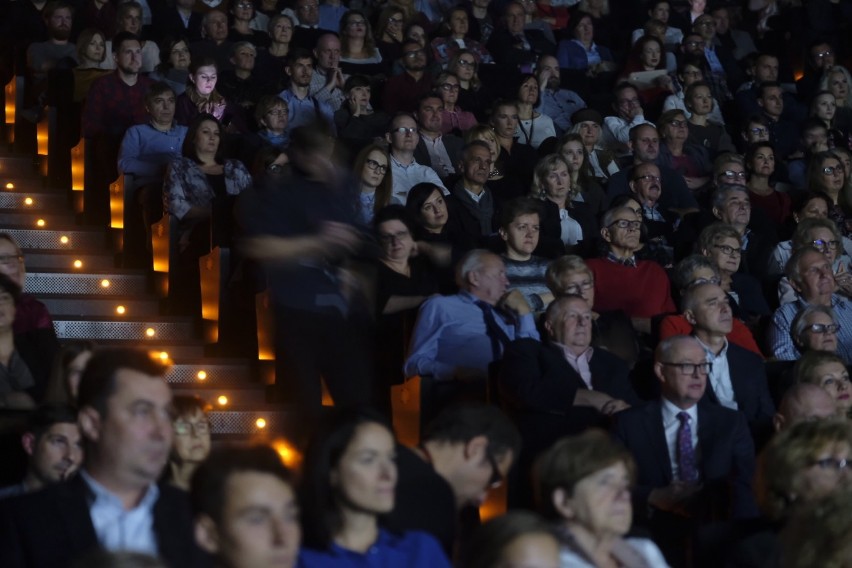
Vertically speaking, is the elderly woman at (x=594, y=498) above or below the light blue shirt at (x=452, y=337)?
below

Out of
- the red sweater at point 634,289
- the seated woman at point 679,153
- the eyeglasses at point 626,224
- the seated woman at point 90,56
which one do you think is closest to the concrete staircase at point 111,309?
the seated woman at point 90,56

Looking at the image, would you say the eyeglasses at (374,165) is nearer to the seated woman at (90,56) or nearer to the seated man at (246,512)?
the seated woman at (90,56)

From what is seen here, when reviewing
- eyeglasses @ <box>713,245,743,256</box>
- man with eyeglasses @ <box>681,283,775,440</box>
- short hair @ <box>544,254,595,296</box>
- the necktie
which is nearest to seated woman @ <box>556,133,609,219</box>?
eyeglasses @ <box>713,245,743,256</box>

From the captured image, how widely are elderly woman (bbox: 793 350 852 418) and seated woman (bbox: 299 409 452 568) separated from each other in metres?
2.55

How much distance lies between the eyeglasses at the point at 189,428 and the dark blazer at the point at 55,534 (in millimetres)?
1043

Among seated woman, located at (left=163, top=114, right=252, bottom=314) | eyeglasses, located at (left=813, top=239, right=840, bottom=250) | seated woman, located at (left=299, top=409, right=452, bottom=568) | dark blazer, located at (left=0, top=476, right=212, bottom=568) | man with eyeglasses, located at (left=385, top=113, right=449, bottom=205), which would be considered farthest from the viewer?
man with eyeglasses, located at (left=385, top=113, right=449, bottom=205)

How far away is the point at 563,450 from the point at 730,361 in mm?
2324

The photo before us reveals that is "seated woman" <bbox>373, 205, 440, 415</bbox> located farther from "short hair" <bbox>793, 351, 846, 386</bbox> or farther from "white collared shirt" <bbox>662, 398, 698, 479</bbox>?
"short hair" <bbox>793, 351, 846, 386</bbox>

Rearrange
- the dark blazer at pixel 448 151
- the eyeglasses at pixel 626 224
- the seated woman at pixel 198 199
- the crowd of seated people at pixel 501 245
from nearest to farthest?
1. the crowd of seated people at pixel 501 245
2. the seated woman at pixel 198 199
3. the eyeglasses at pixel 626 224
4. the dark blazer at pixel 448 151

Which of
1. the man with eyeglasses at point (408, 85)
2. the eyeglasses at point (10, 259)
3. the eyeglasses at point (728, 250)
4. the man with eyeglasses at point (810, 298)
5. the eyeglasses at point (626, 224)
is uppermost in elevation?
the man with eyeglasses at point (408, 85)

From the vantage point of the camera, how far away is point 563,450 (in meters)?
3.50

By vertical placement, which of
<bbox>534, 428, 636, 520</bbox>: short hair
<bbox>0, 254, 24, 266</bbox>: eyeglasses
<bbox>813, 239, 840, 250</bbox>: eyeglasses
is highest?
<bbox>813, 239, 840, 250</bbox>: eyeglasses

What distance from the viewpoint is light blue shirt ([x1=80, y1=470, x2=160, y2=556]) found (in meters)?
2.94

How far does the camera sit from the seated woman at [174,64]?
27.4ft
